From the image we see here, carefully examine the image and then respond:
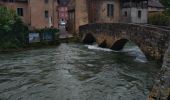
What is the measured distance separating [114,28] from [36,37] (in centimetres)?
1148

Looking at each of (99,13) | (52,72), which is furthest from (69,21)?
(52,72)

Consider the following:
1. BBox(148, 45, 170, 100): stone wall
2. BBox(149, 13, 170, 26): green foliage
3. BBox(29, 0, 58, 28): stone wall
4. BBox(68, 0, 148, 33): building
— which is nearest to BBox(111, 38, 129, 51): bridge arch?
BBox(68, 0, 148, 33): building

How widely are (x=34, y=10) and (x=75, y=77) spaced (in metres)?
22.8

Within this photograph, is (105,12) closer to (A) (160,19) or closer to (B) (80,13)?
(B) (80,13)

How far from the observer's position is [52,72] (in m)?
21.1

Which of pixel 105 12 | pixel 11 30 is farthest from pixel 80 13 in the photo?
pixel 11 30

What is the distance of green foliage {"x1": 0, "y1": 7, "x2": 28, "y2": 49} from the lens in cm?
3362

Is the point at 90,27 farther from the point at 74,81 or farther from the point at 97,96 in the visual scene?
the point at 97,96

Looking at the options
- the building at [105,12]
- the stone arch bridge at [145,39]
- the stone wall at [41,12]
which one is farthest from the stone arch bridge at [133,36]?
the stone wall at [41,12]

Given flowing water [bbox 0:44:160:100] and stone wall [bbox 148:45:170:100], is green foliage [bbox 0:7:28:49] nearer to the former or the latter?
flowing water [bbox 0:44:160:100]

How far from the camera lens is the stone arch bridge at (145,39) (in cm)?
1022

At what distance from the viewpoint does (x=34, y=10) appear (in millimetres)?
40031

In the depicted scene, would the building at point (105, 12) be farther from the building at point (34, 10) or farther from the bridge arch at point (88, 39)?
the building at point (34, 10)

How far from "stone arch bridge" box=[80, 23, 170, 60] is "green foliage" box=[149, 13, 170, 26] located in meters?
13.6
